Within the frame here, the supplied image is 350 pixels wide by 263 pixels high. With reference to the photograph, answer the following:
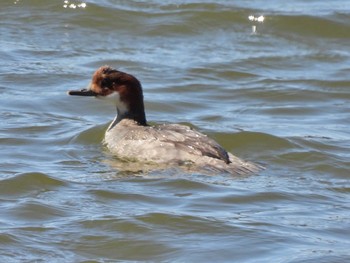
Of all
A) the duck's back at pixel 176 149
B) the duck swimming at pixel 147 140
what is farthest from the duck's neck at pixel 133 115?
the duck's back at pixel 176 149

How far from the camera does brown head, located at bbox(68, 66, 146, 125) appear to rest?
13242 mm

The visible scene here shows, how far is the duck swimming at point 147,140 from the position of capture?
11922 mm

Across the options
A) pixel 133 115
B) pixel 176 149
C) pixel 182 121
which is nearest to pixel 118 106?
pixel 133 115

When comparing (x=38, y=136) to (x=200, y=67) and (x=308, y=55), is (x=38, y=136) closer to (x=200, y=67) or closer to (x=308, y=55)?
(x=200, y=67)

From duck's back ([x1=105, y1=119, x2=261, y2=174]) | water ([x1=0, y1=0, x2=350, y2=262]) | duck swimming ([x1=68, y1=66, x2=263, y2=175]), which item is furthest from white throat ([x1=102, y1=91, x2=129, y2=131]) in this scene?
duck's back ([x1=105, y1=119, x2=261, y2=174])

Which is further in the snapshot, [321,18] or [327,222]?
[321,18]

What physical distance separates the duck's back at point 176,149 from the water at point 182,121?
0.17 m

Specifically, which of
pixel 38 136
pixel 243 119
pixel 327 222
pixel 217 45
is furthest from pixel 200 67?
pixel 327 222

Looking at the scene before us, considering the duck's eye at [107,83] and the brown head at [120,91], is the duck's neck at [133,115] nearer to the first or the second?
the brown head at [120,91]

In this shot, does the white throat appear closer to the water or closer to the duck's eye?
the duck's eye

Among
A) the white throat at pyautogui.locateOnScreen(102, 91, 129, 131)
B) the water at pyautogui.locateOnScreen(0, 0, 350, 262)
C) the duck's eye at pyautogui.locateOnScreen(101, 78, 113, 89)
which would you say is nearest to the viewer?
the water at pyautogui.locateOnScreen(0, 0, 350, 262)

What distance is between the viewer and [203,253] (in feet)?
30.6

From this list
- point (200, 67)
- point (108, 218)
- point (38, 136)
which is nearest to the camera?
point (108, 218)

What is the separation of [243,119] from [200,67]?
252 cm
